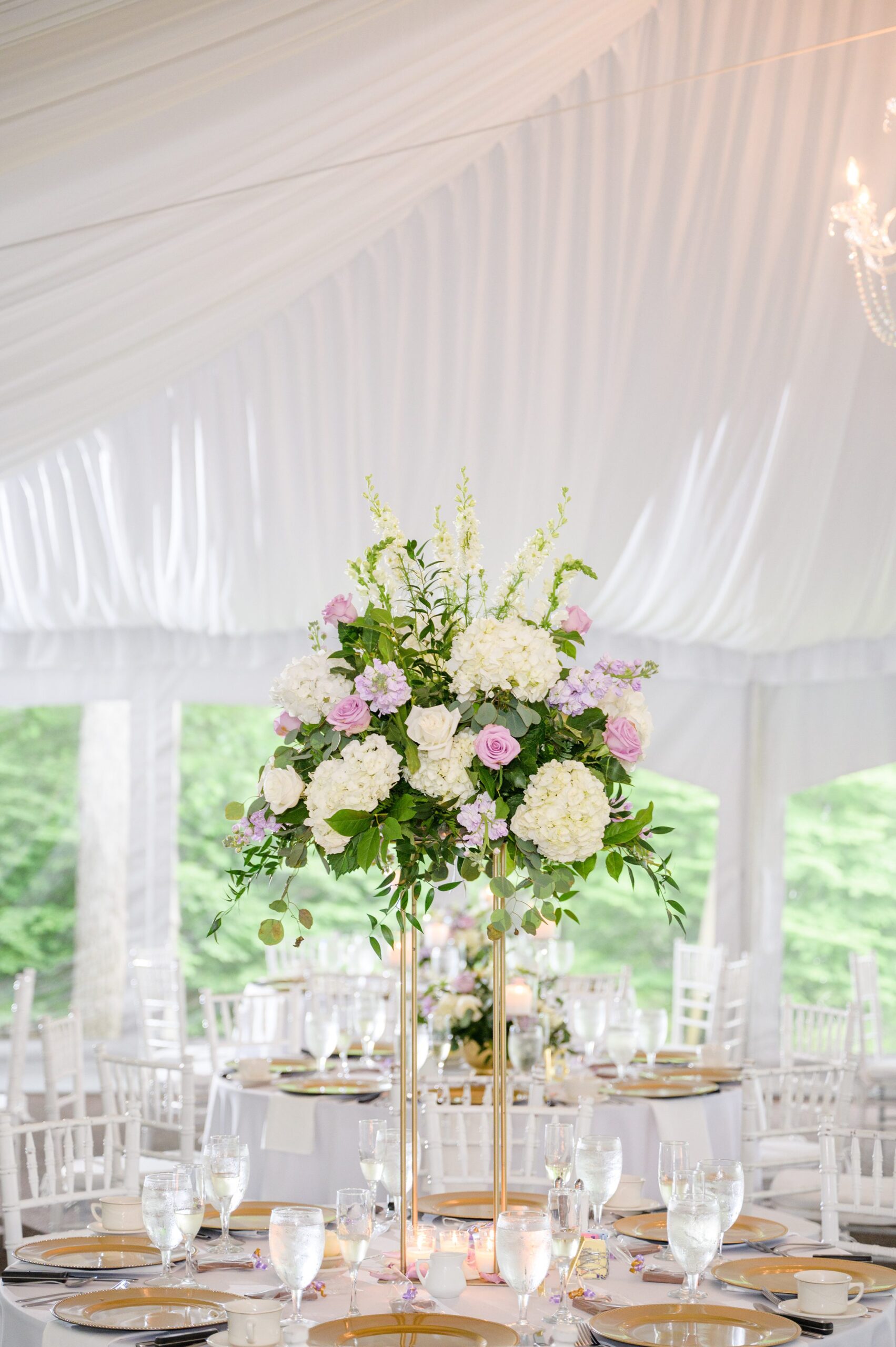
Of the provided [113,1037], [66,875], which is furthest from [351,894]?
[113,1037]

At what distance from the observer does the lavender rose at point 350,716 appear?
2293 mm

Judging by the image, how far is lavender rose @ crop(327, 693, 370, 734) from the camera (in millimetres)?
2293

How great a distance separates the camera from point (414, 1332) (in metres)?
2.19

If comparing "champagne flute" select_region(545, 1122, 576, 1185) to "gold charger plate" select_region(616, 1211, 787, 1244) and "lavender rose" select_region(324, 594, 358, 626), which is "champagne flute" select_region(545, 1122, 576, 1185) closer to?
"gold charger plate" select_region(616, 1211, 787, 1244)

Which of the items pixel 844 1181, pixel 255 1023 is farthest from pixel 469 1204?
pixel 255 1023

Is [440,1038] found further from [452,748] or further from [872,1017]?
[872,1017]

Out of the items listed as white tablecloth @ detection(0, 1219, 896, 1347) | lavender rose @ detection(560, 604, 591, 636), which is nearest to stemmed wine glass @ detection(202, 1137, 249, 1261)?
white tablecloth @ detection(0, 1219, 896, 1347)

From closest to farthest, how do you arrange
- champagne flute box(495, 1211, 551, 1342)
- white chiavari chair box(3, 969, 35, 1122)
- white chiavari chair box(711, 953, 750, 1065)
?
champagne flute box(495, 1211, 551, 1342), white chiavari chair box(3, 969, 35, 1122), white chiavari chair box(711, 953, 750, 1065)

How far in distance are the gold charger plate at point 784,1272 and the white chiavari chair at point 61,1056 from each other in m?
2.91

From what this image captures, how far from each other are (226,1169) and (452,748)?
0.82m

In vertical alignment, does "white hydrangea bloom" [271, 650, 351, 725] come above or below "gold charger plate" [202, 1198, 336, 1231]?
above

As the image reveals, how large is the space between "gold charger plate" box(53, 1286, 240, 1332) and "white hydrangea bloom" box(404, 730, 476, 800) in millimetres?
848

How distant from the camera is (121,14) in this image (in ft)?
9.43

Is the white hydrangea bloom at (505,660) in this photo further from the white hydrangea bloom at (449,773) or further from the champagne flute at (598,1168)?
the champagne flute at (598,1168)
